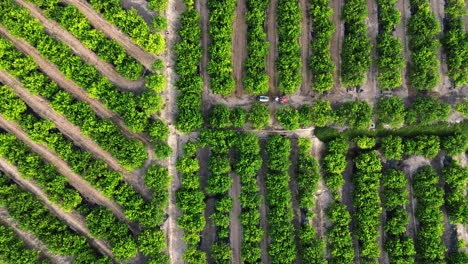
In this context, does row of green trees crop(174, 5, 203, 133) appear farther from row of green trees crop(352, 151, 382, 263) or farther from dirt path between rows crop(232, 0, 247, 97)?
row of green trees crop(352, 151, 382, 263)

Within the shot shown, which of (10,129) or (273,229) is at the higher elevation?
(10,129)

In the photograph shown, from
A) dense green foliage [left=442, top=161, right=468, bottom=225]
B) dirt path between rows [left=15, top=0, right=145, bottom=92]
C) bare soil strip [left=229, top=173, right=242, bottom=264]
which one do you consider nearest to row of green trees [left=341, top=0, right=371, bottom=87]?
dense green foliage [left=442, top=161, right=468, bottom=225]

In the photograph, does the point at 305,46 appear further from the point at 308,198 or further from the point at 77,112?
the point at 77,112

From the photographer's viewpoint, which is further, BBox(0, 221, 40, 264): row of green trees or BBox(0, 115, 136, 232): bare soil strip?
BBox(0, 115, 136, 232): bare soil strip

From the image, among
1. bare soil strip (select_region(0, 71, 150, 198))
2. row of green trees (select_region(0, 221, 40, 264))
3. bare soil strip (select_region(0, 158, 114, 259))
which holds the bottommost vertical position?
row of green trees (select_region(0, 221, 40, 264))

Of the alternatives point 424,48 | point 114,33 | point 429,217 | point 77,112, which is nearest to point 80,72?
point 77,112

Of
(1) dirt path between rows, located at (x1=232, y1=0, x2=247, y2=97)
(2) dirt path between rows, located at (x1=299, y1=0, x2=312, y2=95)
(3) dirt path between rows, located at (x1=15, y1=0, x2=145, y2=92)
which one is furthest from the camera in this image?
(2) dirt path between rows, located at (x1=299, y1=0, x2=312, y2=95)

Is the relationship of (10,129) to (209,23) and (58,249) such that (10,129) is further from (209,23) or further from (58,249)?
(209,23)

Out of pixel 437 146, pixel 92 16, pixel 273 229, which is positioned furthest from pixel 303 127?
pixel 92 16

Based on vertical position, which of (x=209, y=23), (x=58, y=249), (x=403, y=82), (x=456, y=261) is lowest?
(x=456, y=261)
